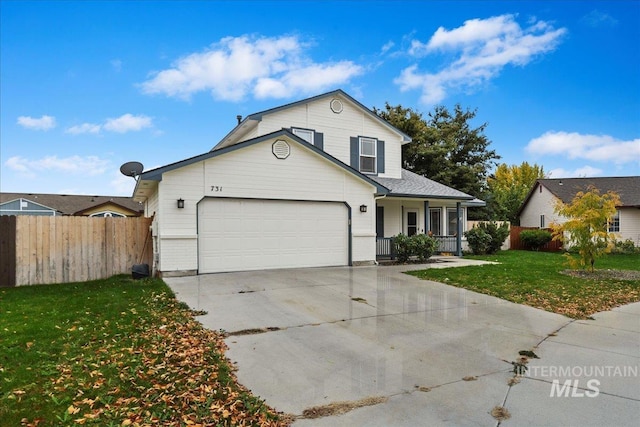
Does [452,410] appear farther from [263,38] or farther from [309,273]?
[263,38]

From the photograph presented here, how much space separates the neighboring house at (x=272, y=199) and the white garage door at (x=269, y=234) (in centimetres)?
3

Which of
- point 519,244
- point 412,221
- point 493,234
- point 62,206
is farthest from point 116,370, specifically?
point 62,206

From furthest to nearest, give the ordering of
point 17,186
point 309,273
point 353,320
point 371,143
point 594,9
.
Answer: point 17,186 → point 371,143 → point 594,9 → point 309,273 → point 353,320

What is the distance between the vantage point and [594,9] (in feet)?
41.5

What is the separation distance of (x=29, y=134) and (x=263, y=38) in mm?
12666

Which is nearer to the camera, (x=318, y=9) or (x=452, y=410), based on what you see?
(x=452, y=410)

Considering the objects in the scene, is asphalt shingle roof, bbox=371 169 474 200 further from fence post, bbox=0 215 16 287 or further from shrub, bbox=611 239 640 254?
fence post, bbox=0 215 16 287

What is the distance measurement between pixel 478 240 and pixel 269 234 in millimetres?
12081

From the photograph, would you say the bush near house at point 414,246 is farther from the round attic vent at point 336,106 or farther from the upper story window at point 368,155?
the round attic vent at point 336,106

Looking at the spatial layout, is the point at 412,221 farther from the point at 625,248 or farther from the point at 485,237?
the point at 625,248

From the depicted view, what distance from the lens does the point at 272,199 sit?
11539mm

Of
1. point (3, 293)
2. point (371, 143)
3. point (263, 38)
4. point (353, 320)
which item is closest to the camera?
point (353, 320)

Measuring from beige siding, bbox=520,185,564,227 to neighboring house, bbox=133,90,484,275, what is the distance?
16.3 meters

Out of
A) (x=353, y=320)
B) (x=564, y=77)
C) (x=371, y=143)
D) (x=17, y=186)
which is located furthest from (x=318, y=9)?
(x=17, y=186)
